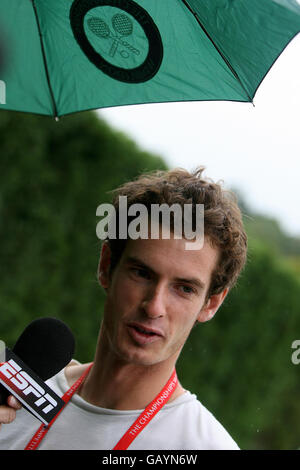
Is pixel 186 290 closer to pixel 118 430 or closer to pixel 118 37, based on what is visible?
pixel 118 430

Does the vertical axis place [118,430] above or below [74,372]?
above

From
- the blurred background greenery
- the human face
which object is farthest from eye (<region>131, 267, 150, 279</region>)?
the blurred background greenery

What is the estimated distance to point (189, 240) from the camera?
1.89 m

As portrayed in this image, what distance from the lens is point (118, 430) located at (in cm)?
185

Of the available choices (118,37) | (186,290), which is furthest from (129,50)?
(186,290)

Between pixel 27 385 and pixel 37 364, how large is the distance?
0.62ft

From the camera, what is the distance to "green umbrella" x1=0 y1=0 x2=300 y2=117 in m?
2.12

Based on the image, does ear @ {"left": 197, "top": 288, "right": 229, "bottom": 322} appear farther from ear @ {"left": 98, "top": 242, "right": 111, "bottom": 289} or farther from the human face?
ear @ {"left": 98, "top": 242, "right": 111, "bottom": 289}

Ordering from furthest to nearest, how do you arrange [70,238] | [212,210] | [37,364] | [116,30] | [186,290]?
[70,238], [116,30], [212,210], [186,290], [37,364]

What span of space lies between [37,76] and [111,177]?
3.64 metres

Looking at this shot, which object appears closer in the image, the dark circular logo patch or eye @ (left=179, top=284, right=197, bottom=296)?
eye @ (left=179, top=284, right=197, bottom=296)

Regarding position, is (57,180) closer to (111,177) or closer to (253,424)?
(111,177)

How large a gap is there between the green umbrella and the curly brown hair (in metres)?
0.36
